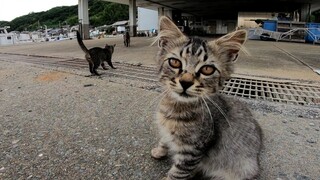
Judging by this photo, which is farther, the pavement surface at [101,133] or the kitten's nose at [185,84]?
the pavement surface at [101,133]

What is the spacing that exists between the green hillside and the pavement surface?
191 ft

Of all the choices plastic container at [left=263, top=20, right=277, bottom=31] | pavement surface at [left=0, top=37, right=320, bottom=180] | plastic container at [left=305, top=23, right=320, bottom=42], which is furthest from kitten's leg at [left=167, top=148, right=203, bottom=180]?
plastic container at [left=263, top=20, right=277, bottom=31]

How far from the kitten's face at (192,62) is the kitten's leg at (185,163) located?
14.4 inches

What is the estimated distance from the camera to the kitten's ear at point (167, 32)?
6.78ft

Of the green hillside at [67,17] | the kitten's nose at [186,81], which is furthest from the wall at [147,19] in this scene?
the kitten's nose at [186,81]

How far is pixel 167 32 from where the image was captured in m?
2.09

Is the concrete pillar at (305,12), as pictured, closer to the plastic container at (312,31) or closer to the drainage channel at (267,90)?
the plastic container at (312,31)

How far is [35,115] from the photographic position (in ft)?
10.8

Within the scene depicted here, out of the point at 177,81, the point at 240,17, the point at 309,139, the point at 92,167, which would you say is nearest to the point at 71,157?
the point at 92,167

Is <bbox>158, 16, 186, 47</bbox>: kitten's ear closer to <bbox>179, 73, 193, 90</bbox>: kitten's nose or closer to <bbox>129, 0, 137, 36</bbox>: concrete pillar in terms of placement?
<bbox>179, 73, 193, 90</bbox>: kitten's nose

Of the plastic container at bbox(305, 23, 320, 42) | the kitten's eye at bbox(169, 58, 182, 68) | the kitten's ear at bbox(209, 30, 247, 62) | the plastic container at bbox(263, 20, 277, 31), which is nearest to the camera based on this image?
the kitten's eye at bbox(169, 58, 182, 68)

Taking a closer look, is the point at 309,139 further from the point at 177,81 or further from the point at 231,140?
the point at 177,81

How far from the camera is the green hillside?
65.1m

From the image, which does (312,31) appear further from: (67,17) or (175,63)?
(67,17)
